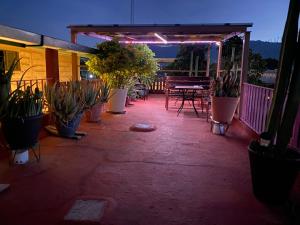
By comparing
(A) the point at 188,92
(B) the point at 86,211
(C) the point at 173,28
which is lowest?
(B) the point at 86,211

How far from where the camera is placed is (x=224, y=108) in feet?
15.1

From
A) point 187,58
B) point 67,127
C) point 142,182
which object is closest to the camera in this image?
point 142,182

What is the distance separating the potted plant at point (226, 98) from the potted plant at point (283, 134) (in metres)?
2.33

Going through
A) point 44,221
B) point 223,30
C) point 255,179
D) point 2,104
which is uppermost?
point 223,30

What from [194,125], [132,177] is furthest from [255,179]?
[194,125]

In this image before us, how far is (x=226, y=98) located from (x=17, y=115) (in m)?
3.48

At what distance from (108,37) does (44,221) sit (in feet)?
24.2

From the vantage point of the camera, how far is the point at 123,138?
4332 mm

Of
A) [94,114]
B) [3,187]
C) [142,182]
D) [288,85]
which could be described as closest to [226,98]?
[288,85]

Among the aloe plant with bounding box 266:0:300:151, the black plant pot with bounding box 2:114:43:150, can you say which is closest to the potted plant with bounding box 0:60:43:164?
the black plant pot with bounding box 2:114:43:150

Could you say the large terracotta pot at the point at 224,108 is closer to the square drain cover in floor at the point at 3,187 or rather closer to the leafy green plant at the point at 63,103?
the leafy green plant at the point at 63,103

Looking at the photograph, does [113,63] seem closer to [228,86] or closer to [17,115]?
[228,86]

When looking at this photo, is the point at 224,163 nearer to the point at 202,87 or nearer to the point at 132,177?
the point at 132,177

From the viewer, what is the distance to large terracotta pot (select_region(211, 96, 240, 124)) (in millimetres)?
4598
